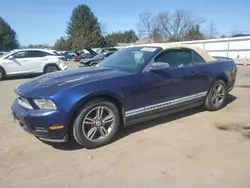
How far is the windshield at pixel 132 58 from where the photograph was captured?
15.8ft

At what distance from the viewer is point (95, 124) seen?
13.8 ft

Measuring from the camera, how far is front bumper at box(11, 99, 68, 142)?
12.5 feet

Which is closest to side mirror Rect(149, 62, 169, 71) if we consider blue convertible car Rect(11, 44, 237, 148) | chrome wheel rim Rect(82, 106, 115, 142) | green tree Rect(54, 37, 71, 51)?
blue convertible car Rect(11, 44, 237, 148)

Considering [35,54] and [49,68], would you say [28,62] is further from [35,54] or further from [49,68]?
[49,68]

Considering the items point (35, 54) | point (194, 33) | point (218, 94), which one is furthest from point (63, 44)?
point (218, 94)

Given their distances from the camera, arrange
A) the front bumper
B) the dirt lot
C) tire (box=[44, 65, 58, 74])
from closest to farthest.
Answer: the dirt lot, the front bumper, tire (box=[44, 65, 58, 74])

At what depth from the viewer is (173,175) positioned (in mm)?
3334

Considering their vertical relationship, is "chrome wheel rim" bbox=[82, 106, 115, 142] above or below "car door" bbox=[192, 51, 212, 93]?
below

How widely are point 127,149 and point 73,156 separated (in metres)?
0.78

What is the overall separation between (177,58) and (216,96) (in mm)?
1413

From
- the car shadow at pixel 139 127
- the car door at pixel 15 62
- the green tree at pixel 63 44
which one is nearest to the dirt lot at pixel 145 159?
the car shadow at pixel 139 127

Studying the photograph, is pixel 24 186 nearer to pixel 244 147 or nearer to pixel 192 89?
pixel 244 147

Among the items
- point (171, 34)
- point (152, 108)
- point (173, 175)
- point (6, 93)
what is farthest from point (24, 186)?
point (171, 34)

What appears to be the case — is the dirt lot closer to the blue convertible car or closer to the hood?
the blue convertible car
